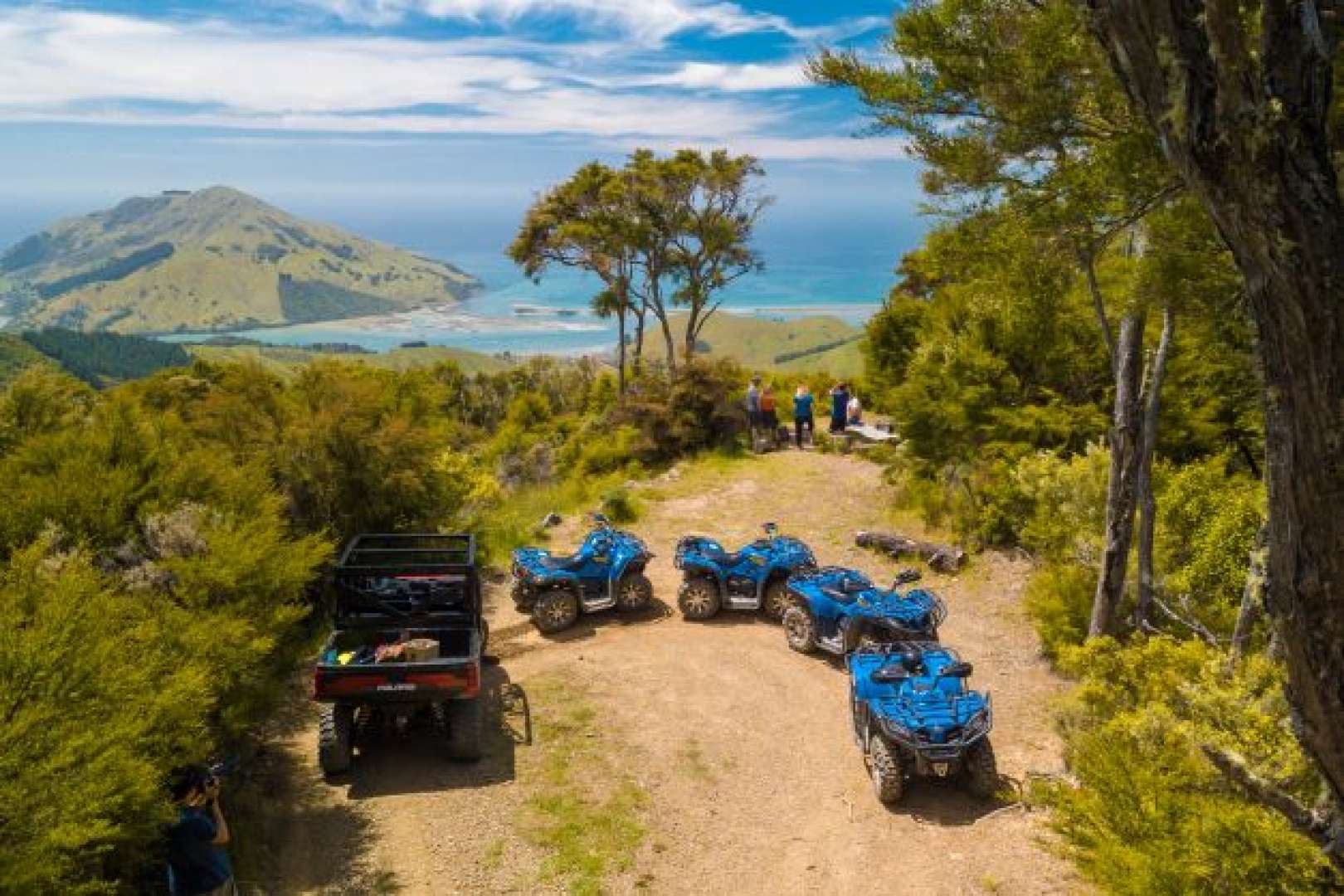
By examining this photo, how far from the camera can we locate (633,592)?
12445 millimetres

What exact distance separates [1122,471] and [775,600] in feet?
16.2

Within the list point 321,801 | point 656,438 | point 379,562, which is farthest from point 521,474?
point 321,801

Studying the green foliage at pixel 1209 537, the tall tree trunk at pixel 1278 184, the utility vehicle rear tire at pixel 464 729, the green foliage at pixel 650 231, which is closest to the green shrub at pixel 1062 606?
the green foliage at pixel 1209 537

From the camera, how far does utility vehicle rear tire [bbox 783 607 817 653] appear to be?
10.8 meters

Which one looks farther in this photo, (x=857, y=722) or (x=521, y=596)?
(x=521, y=596)

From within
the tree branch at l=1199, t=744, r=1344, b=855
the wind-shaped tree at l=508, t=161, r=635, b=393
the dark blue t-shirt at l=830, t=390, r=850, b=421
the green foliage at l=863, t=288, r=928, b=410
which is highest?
the wind-shaped tree at l=508, t=161, r=635, b=393

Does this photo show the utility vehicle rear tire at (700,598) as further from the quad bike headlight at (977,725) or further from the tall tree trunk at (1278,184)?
the tall tree trunk at (1278,184)

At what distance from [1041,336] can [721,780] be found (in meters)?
10.7

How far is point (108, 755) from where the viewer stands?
16.4 feet

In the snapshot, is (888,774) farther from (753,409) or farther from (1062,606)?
(753,409)

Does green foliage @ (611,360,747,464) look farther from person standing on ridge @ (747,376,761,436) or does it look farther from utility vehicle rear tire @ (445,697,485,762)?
utility vehicle rear tire @ (445,697,485,762)

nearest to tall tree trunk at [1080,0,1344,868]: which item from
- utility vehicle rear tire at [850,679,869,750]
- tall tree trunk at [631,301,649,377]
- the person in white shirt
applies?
utility vehicle rear tire at [850,679,869,750]

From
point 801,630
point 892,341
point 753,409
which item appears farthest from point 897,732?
point 892,341

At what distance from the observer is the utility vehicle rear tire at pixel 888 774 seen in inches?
297
